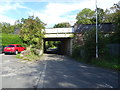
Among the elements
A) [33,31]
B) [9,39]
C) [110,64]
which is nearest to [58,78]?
[110,64]

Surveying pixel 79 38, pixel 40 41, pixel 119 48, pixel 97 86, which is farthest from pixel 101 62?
pixel 40 41

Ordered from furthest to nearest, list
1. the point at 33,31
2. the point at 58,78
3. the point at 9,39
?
the point at 9,39 < the point at 33,31 < the point at 58,78

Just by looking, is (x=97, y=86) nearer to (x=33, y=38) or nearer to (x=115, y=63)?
(x=115, y=63)

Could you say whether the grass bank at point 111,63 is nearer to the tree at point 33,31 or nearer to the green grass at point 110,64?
the green grass at point 110,64

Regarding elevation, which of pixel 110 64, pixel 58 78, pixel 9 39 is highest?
pixel 9 39

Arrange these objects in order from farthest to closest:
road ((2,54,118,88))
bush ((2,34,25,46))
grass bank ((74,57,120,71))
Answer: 1. bush ((2,34,25,46))
2. grass bank ((74,57,120,71))
3. road ((2,54,118,88))

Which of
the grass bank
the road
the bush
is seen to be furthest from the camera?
the bush

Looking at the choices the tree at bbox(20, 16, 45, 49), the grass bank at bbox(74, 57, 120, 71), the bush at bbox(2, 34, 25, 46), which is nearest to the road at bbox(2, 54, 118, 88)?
the grass bank at bbox(74, 57, 120, 71)

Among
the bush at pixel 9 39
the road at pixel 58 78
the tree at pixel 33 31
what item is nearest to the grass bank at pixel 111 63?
the road at pixel 58 78

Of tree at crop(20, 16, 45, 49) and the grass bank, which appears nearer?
the grass bank

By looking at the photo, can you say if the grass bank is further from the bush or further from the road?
the bush

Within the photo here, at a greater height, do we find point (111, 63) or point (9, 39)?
point (9, 39)

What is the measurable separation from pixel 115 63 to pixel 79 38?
8.93m

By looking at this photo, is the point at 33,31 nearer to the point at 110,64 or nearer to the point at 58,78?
the point at 110,64
